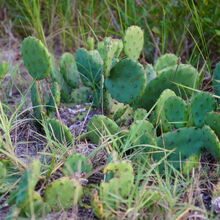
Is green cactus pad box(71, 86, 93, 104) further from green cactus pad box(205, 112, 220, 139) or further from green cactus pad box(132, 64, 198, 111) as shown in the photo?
green cactus pad box(205, 112, 220, 139)

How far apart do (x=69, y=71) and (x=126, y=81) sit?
0.41m

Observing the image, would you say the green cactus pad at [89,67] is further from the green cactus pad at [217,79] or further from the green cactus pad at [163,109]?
the green cactus pad at [217,79]

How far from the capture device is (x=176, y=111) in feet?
6.38

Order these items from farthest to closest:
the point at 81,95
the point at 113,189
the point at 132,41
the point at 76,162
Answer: the point at 81,95 < the point at 132,41 < the point at 76,162 < the point at 113,189

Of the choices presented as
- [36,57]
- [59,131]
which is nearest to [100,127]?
[59,131]

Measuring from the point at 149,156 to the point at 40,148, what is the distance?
479 millimetres

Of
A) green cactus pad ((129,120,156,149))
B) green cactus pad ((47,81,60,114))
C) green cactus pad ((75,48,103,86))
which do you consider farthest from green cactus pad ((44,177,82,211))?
green cactus pad ((75,48,103,86))

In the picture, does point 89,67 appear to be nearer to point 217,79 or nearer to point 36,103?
point 36,103

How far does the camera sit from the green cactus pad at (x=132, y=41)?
7.23ft

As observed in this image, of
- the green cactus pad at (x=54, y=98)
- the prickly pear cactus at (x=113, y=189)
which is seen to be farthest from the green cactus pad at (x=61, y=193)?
the green cactus pad at (x=54, y=98)

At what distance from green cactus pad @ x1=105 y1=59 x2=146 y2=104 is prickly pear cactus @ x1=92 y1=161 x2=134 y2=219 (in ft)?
1.95

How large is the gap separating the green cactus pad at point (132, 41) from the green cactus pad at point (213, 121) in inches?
21.1

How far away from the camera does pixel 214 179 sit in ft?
5.93

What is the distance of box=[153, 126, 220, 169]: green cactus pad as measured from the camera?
1.79 m
